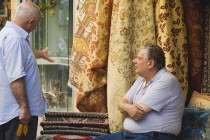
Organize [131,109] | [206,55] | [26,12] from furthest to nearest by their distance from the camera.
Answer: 1. [206,55]
2. [131,109]
3. [26,12]

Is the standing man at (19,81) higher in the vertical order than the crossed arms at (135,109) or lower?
higher

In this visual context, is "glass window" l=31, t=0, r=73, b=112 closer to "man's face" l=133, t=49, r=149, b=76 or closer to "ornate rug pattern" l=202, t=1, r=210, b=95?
"ornate rug pattern" l=202, t=1, r=210, b=95

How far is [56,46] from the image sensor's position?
6117mm

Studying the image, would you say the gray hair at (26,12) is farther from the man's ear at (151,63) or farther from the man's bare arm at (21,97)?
the man's ear at (151,63)

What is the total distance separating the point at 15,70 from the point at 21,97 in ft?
0.65

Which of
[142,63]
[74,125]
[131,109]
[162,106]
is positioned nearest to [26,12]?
[142,63]

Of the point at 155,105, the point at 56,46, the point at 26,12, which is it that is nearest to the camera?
the point at 26,12

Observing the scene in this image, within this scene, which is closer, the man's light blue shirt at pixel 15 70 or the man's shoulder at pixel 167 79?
the man's light blue shirt at pixel 15 70

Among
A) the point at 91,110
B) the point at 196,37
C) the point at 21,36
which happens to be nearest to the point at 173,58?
the point at 196,37

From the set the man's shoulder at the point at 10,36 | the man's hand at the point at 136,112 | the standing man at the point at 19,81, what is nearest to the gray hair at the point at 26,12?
the standing man at the point at 19,81

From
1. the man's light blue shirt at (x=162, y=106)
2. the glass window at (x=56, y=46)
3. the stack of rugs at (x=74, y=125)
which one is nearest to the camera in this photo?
the man's light blue shirt at (x=162, y=106)

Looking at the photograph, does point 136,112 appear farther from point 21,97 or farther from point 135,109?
point 21,97

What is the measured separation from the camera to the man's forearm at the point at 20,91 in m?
2.87

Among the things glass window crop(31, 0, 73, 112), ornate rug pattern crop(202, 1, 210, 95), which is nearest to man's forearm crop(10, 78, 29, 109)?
ornate rug pattern crop(202, 1, 210, 95)
